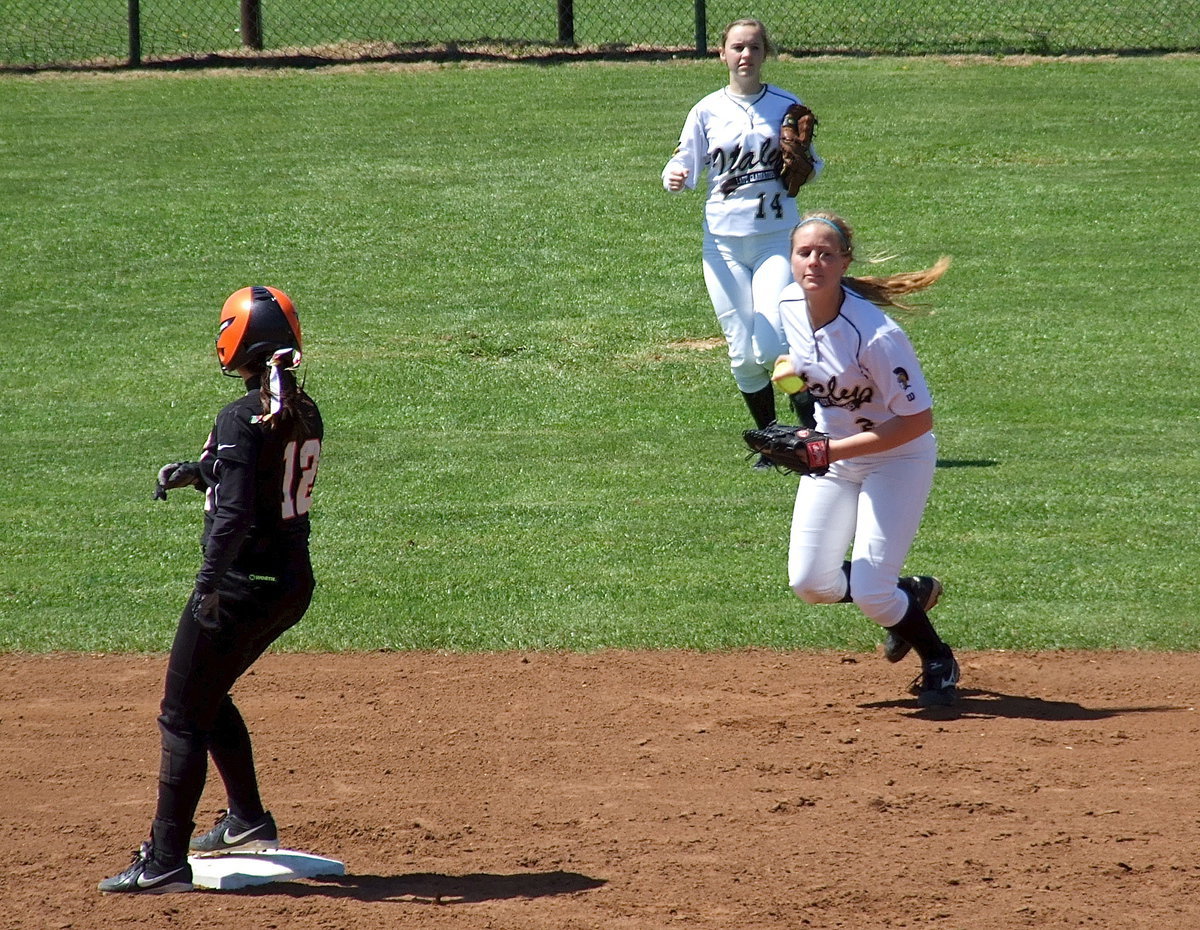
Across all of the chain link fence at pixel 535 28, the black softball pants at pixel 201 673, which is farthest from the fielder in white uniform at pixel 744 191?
the chain link fence at pixel 535 28

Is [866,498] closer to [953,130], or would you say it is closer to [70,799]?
[70,799]

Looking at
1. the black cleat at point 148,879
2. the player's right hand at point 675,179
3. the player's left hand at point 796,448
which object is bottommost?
the black cleat at point 148,879

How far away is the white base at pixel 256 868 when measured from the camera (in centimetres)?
466

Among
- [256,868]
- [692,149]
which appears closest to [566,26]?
[692,149]

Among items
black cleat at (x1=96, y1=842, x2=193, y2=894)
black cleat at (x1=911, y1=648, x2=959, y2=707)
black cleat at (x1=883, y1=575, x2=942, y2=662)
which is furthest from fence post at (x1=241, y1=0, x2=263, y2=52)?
black cleat at (x1=96, y1=842, x2=193, y2=894)

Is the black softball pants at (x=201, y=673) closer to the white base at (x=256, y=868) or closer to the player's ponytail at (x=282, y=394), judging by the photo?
the white base at (x=256, y=868)

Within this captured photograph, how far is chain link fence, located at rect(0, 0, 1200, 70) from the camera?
67.5ft

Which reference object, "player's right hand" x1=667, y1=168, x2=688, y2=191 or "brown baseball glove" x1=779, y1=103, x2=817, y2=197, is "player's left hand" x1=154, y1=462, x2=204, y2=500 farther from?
"brown baseball glove" x1=779, y1=103, x2=817, y2=197

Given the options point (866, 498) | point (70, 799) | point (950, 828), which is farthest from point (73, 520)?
point (950, 828)

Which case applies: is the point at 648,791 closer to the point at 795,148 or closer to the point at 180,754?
the point at 180,754

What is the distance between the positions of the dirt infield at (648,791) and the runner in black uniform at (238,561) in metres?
0.31

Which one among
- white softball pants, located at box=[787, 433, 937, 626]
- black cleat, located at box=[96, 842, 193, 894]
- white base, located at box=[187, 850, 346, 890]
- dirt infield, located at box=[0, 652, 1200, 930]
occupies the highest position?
white softball pants, located at box=[787, 433, 937, 626]

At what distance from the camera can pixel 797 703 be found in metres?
6.25

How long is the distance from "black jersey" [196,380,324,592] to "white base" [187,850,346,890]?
970 mm
